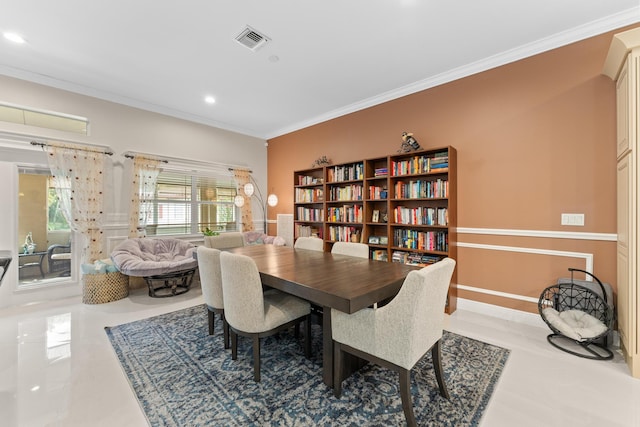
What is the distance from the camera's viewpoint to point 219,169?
16.6ft

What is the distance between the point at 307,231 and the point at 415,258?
6.57ft

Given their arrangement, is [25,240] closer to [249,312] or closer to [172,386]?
[172,386]

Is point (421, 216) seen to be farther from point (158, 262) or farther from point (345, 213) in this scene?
point (158, 262)

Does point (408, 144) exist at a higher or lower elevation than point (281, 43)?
lower

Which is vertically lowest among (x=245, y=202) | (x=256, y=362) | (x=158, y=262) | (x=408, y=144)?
(x=256, y=362)

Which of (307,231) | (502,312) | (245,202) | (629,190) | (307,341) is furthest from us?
(245,202)

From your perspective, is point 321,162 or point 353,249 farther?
point 321,162

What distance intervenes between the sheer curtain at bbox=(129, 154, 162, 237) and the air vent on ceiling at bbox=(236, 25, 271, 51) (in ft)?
8.47

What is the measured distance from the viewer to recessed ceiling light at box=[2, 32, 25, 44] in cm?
253

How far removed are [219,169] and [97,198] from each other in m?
1.94

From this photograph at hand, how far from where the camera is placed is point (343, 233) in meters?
4.11

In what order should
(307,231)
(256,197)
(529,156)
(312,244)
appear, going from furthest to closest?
(256,197)
(307,231)
(312,244)
(529,156)

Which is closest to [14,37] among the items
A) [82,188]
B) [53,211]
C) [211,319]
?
[82,188]

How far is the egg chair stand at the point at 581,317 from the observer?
6.92ft
